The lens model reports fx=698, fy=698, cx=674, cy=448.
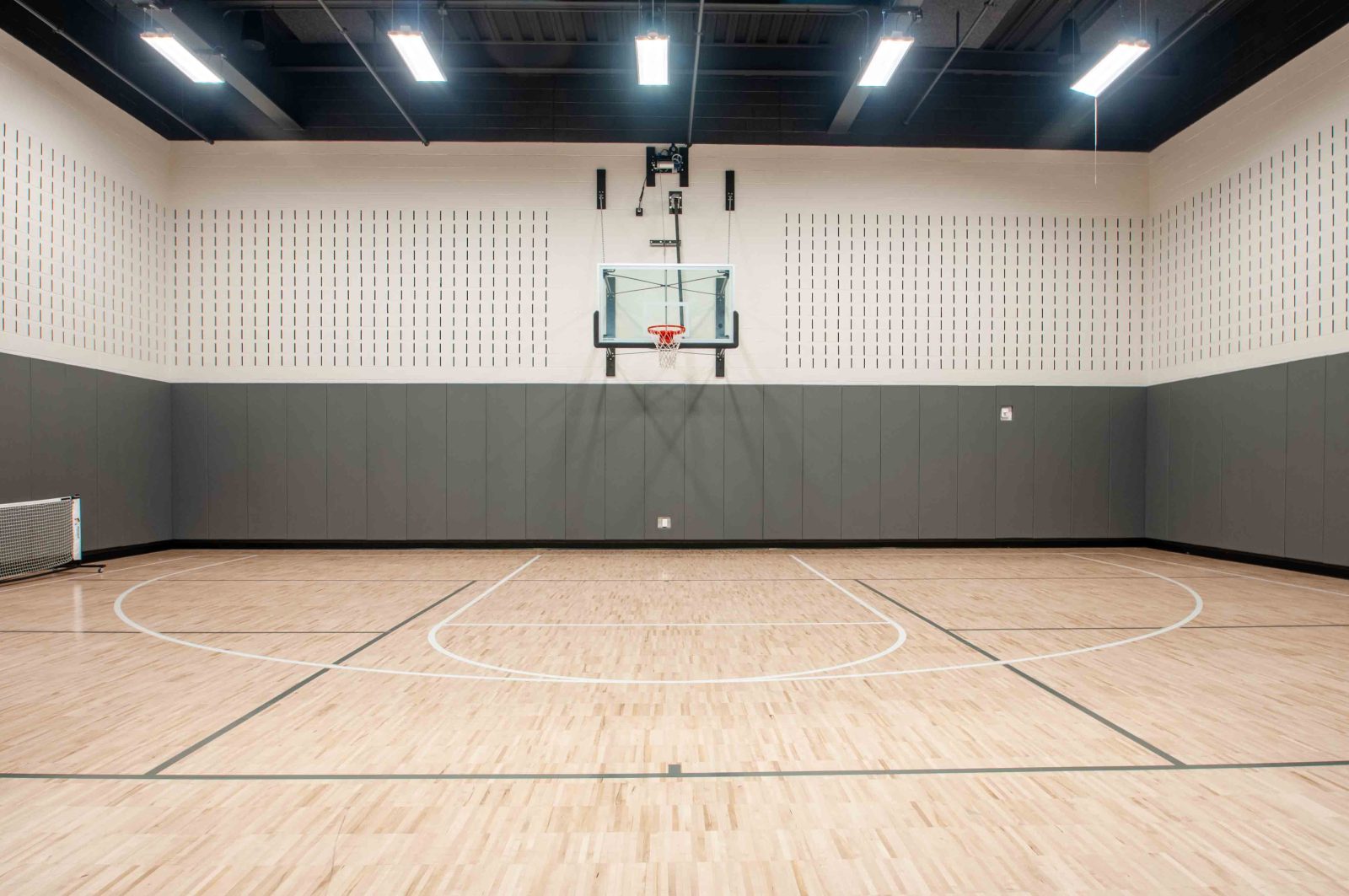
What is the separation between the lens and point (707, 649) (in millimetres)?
4062

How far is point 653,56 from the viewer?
675cm

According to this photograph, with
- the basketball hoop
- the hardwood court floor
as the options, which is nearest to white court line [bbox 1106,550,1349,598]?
the hardwood court floor

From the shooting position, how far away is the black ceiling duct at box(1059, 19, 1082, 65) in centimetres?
770

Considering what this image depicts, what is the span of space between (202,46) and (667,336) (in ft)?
18.9

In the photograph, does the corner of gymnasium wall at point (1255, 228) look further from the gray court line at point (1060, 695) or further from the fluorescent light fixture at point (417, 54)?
the fluorescent light fixture at point (417, 54)

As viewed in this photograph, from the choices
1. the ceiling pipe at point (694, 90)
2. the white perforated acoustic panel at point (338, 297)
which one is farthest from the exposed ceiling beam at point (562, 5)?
the white perforated acoustic panel at point (338, 297)

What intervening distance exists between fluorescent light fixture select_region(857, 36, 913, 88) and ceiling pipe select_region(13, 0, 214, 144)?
770 cm

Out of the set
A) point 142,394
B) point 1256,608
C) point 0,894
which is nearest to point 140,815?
point 0,894

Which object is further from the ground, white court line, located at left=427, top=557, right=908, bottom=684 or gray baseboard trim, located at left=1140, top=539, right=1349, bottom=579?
white court line, located at left=427, top=557, right=908, bottom=684

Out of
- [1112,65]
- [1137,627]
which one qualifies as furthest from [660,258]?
[1137,627]

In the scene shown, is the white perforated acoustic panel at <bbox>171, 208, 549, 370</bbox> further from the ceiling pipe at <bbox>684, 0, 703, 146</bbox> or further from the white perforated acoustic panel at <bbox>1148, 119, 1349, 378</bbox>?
the white perforated acoustic panel at <bbox>1148, 119, 1349, 378</bbox>

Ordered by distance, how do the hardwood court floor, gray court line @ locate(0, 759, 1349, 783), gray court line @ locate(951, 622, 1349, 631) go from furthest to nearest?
gray court line @ locate(951, 622, 1349, 631), gray court line @ locate(0, 759, 1349, 783), the hardwood court floor

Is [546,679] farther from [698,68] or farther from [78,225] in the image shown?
[78,225]

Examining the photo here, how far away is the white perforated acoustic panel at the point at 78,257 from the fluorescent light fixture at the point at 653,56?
634cm
